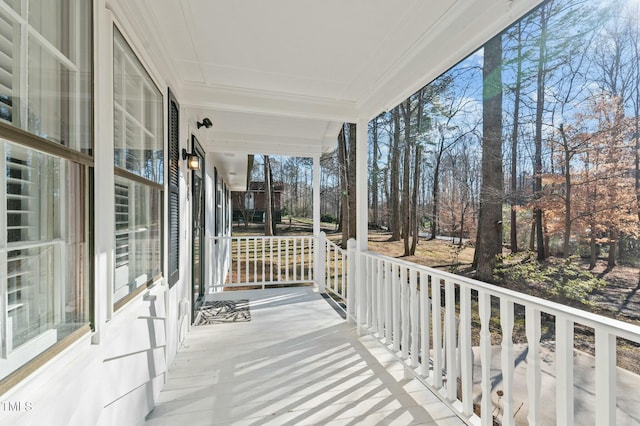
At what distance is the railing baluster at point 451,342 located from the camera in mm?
1865

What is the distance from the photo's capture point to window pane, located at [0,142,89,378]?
0.81m

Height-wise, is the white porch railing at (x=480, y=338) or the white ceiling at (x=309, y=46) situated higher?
the white ceiling at (x=309, y=46)

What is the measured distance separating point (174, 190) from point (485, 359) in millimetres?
2677

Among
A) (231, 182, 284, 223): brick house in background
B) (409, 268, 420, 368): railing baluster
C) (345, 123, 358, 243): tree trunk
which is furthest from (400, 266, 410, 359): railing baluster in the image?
(231, 182, 284, 223): brick house in background

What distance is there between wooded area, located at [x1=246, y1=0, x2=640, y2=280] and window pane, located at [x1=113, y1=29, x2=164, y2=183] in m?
3.63

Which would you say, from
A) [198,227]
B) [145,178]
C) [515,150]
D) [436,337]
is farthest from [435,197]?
[145,178]

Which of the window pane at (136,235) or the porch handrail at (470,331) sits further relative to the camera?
the window pane at (136,235)

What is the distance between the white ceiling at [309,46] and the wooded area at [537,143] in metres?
Result: 2.03

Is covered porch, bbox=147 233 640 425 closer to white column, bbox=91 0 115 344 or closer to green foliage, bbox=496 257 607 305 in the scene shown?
white column, bbox=91 0 115 344

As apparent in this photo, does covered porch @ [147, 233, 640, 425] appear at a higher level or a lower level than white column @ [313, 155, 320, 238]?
lower

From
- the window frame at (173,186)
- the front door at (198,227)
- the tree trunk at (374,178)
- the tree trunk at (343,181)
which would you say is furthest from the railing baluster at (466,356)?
the tree trunk at (343,181)

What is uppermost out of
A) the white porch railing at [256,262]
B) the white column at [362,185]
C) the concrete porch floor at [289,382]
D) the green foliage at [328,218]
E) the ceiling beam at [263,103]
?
the ceiling beam at [263,103]

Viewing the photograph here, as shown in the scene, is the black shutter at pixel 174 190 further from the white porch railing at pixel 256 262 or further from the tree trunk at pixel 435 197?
the tree trunk at pixel 435 197

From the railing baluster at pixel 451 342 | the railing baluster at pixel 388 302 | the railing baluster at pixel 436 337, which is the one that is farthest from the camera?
the railing baluster at pixel 388 302
